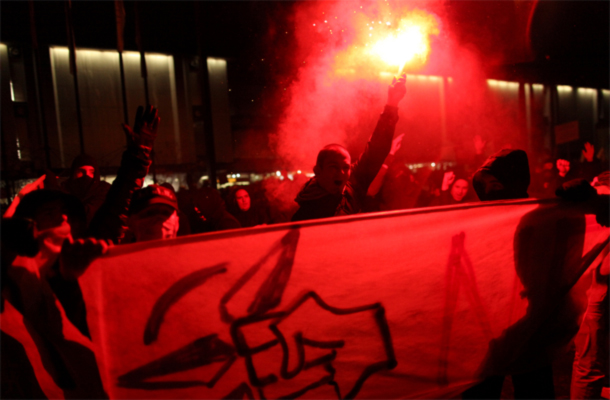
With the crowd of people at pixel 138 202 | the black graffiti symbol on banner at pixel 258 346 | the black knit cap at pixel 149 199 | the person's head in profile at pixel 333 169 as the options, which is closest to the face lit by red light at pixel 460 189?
the crowd of people at pixel 138 202

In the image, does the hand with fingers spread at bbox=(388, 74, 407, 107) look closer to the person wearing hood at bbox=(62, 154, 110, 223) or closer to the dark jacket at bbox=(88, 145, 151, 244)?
the dark jacket at bbox=(88, 145, 151, 244)

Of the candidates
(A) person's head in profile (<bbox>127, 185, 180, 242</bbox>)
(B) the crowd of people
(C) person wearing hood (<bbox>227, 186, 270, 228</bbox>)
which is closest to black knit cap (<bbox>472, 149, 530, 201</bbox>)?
(B) the crowd of people

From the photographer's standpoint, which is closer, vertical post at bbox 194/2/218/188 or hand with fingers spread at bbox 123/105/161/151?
hand with fingers spread at bbox 123/105/161/151

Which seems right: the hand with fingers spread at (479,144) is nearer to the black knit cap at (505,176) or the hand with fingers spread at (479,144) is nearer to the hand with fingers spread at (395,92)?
the black knit cap at (505,176)

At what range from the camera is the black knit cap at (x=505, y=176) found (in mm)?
2549

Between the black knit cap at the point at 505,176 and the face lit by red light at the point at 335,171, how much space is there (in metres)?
0.86

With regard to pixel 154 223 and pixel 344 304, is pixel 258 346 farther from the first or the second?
pixel 154 223

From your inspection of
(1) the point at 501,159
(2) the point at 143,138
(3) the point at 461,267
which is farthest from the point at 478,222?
(2) the point at 143,138

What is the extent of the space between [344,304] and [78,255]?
1.10 meters

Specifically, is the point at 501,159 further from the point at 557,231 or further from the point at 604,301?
the point at 604,301

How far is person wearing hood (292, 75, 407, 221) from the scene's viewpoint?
2467mm

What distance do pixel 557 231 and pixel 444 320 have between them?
801mm

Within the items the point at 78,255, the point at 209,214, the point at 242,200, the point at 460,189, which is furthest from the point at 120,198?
the point at 460,189

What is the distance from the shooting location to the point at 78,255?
1.58m
